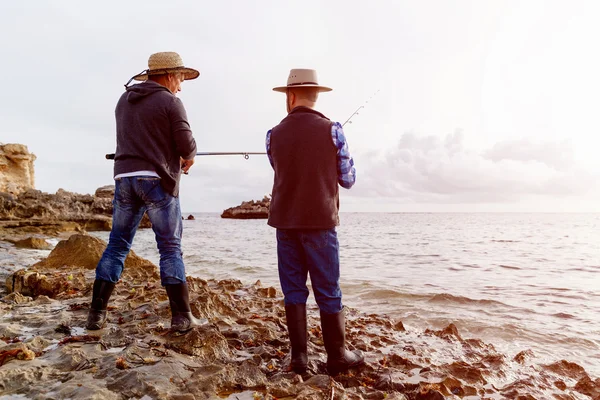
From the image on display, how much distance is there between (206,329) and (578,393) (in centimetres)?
334

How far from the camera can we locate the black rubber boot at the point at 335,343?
347 centimetres

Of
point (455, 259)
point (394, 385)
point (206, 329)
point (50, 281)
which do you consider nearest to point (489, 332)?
point (394, 385)

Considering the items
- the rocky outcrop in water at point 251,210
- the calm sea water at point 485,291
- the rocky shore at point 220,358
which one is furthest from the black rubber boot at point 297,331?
the rocky outcrop in water at point 251,210

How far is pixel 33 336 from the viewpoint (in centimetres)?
400

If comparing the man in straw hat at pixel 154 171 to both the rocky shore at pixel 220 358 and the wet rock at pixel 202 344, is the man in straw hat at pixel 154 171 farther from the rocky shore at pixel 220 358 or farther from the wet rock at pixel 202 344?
the rocky shore at pixel 220 358

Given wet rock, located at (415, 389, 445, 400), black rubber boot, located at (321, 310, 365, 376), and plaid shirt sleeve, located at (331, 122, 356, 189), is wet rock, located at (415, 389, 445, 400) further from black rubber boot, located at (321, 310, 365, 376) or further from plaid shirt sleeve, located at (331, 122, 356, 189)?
plaid shirt sleeve, located at (331, 122, 356, 189)

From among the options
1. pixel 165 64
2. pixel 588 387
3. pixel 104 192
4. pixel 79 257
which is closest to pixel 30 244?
pixel 79 257

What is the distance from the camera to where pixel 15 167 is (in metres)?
42.5

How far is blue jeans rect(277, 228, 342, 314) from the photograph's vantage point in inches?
134

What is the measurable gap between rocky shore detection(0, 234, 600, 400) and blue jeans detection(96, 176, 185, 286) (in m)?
0.57

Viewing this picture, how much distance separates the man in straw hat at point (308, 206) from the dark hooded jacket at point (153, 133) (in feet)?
2.95

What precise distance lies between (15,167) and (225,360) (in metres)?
47.5

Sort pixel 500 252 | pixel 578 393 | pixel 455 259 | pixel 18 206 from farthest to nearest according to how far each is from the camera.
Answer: pixel 18 206 < pixel 500 252 < pixel 455 259 < pixel 578 393

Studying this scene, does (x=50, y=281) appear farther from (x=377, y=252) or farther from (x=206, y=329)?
(x=377, y=252)
